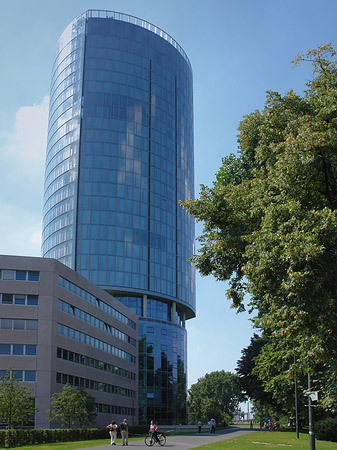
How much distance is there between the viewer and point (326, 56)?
74.5 ft

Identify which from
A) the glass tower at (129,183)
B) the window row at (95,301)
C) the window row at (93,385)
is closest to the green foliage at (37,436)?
the window row at (93,385)

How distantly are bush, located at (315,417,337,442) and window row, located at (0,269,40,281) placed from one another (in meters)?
29.6

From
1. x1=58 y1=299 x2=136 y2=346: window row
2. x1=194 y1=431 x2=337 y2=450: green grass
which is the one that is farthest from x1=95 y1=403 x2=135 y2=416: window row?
x1=194 y1=431 x2=337 y2=450: green grass

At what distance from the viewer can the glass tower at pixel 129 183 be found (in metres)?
91.3

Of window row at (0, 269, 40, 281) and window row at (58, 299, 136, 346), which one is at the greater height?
window row at (0, 269, 40, 281)

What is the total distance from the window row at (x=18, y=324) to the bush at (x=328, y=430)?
27646mm

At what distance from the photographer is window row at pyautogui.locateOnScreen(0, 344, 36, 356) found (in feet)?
158

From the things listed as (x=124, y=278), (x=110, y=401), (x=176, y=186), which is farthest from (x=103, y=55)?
(x=110, y=401)

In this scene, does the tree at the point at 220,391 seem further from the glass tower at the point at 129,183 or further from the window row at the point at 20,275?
the window row at the point at 20,275

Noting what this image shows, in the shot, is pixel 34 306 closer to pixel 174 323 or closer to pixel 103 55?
pixel 174 323

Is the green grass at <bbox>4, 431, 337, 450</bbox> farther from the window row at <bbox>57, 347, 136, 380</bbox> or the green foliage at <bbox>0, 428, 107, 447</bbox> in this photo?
the window row at <bbox>57, 347, 136, 380</bbox>

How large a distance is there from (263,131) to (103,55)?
84319 millimetres

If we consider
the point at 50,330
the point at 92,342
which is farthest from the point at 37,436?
the point at 92,342

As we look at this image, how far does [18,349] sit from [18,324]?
7.63 ft
